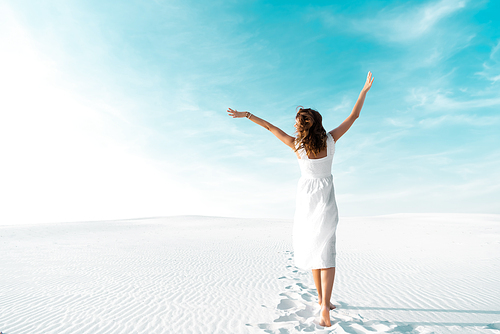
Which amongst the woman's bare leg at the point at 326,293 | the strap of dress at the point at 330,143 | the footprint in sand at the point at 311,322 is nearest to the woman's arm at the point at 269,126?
the strap of dress at the point at 330,143

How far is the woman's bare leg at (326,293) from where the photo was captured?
3142 millimetres

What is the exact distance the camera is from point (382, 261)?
802cm

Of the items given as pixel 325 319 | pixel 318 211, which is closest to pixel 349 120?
pixel 318 211

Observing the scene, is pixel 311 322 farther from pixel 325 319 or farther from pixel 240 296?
pixel 240 296

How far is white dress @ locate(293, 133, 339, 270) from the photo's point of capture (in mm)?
3289

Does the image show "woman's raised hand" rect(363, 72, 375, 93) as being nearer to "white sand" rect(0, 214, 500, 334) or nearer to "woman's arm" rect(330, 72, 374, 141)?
"woman's arm" rect(330, 72, 374, 141)

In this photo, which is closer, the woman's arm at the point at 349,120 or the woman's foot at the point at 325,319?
the woman's foot at the point at 325,319

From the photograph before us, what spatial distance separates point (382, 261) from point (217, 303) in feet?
19.0

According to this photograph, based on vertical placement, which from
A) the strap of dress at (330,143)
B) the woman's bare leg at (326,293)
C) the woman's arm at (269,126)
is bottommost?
the woman's bare leg at (326,293)

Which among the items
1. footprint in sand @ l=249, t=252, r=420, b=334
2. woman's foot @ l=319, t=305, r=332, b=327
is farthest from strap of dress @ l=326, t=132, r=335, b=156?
footprint in sand @ l=249, t=252, r=420, b=334

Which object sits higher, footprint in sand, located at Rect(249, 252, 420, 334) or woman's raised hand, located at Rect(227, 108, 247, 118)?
woman's raised hand, located at Rect(227, 108, 247, 118)

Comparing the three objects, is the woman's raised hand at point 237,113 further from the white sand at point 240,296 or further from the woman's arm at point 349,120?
the white sand at point 240,296

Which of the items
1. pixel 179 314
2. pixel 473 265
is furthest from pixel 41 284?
pixel 473 265

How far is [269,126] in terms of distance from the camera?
3479 millimetres
